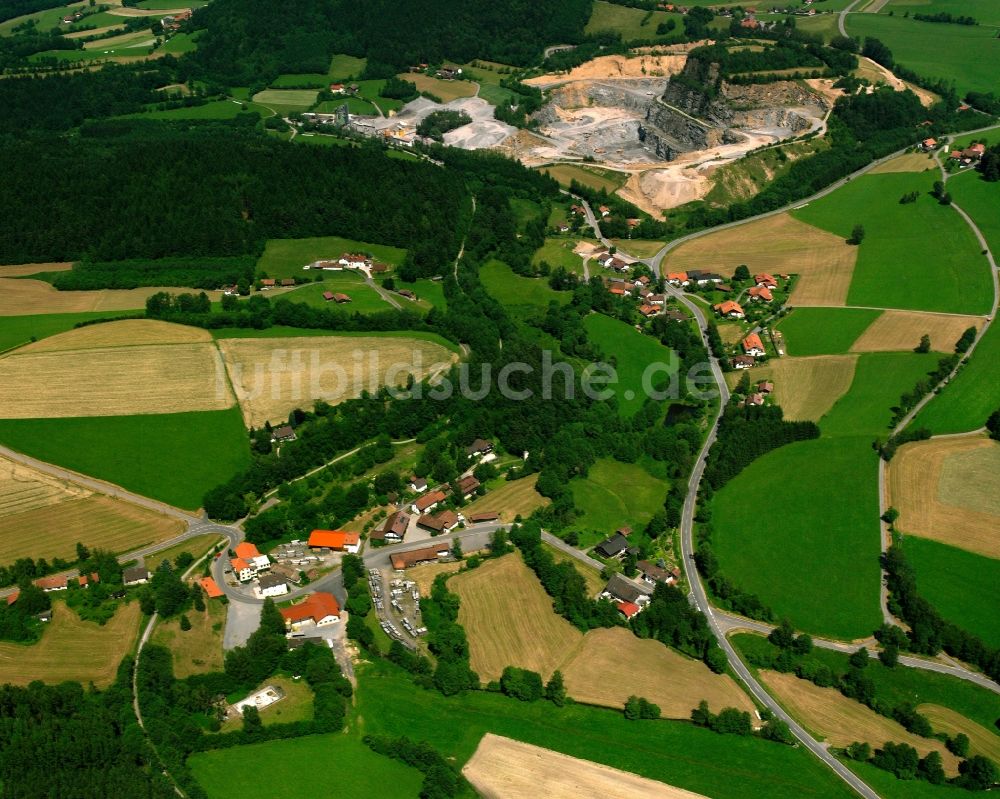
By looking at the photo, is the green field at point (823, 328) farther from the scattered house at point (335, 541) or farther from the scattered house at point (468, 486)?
the scattered house at point (335, 541)

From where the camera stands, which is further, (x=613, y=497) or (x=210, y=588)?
(x=613, y=497)

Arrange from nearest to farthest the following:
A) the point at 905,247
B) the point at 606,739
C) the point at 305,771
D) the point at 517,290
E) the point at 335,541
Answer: the point at 305,771
the point at 606,739
the point at 335,541
the point at 517,290
the point at 905,247

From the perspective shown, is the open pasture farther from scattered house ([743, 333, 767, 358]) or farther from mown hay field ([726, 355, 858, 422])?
scattered house ([743, 333, 767, 358])

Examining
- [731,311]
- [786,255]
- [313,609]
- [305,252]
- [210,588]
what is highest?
[305,252]

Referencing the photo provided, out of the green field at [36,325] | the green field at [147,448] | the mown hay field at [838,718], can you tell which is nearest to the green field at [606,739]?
the mown hay field at [838,718]

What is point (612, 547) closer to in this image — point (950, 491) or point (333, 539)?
point (333, 539)

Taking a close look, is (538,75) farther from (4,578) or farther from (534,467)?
(4,578)

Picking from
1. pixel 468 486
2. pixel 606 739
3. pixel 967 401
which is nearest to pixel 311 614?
pixel 468 486

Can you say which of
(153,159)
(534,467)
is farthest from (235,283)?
(534,467)
